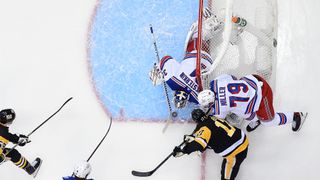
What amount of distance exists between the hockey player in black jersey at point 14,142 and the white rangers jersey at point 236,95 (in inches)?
59.3

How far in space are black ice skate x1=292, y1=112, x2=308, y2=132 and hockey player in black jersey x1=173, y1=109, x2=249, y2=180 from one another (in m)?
0.48

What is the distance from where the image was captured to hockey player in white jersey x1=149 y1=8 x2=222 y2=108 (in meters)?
3.22

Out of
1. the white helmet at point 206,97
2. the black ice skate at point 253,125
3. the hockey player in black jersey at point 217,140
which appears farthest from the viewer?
the black ice skate at point 253,125

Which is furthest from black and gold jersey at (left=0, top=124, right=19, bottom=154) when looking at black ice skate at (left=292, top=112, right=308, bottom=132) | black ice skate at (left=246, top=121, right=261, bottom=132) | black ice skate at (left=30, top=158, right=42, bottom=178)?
black ice skate at (left=292, top=112, right=308, bottom=132)

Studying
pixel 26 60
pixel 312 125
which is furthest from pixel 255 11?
pixel 26 60

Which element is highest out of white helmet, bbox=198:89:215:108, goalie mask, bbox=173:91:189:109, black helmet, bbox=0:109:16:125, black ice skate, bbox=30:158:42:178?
white helmet, bbox=198:89:215:108

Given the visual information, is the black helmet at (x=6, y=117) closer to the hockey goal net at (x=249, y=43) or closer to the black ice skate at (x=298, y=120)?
the hockey goal net at (x=249, y=43)

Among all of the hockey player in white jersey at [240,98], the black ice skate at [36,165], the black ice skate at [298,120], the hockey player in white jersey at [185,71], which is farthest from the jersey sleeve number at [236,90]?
the black ice skate at [36,165]

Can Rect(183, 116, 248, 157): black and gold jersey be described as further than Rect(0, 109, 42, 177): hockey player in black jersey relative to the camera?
No

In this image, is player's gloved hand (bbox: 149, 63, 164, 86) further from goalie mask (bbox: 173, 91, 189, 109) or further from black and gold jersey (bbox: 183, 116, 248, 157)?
black and gold jersey (bbox: 183, 116, 248, 157)

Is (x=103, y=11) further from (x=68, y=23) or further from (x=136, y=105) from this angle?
(x=136, y=105)

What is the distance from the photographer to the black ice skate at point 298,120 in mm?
3326

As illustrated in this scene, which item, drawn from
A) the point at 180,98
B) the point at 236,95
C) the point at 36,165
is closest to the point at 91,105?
the point at 36,165

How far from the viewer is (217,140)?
302 cm
